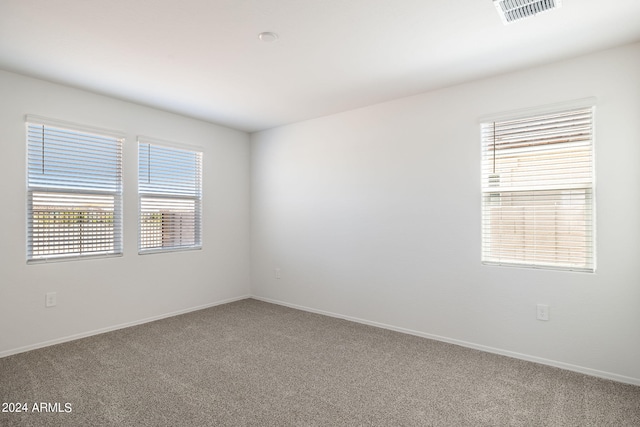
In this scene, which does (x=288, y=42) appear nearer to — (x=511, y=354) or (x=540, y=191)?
(x=540, y=191)

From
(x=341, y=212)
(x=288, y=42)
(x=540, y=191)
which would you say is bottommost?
(x=341, y=212)

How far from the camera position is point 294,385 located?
254 cm

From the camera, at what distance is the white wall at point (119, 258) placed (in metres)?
3.09

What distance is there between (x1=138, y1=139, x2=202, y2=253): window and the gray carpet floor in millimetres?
1244

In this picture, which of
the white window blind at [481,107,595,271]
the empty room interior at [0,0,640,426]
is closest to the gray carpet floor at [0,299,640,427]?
the empty room interior at [0,0,640,426]

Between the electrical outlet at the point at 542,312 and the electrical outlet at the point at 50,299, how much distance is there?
4.45 m

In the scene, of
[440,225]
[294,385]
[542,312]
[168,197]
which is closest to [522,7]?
[440,225]

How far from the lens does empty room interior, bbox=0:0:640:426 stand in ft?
7.47

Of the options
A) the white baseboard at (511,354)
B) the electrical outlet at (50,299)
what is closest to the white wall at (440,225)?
the white baseboard at (511,354)

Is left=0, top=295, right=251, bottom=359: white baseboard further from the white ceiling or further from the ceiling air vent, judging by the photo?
the ceiling air vent

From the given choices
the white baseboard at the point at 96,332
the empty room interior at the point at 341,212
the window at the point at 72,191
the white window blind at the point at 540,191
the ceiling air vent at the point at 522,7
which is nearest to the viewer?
the ceiling air vent at the point at 522,7

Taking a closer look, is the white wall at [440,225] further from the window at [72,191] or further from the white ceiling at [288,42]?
the window at [72,191]

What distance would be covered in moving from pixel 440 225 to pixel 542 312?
1.14m

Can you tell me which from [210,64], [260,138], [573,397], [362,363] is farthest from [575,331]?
[260,138]
